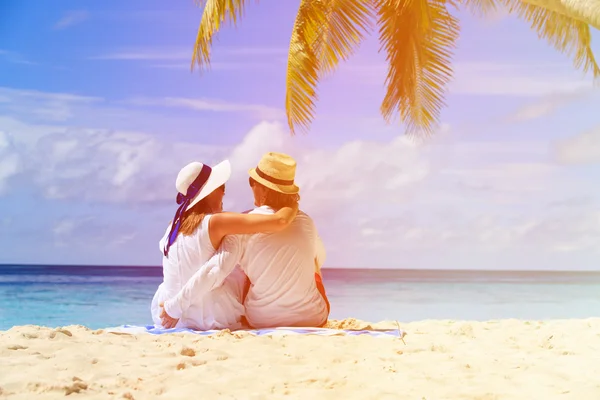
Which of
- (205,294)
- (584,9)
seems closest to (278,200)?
(205,294)

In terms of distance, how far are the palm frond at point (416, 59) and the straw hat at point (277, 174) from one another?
255cm

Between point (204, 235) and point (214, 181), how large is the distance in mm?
364

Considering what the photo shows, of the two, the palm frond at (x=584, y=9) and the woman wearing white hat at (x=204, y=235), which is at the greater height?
the palm frond at (x=584, y=9)

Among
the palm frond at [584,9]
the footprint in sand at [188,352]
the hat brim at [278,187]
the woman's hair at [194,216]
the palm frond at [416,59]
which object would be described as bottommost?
the footprint in sand at [188,352]

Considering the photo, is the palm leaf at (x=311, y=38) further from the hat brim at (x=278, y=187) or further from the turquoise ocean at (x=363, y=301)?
the turquoise ocean at (x=363, y=301)

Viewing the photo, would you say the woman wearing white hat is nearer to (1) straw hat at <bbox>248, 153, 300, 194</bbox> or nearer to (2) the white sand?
(1) straw hat at <bbox>248, 153, 300, 194</bbox>

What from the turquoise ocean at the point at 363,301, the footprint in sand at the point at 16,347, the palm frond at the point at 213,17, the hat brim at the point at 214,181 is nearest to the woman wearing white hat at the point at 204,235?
the hat brim at the point at 214,181

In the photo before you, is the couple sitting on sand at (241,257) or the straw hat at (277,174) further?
the straw hat at (277,174)

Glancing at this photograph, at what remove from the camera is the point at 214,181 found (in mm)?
4242

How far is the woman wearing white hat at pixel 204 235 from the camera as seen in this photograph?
158 inches

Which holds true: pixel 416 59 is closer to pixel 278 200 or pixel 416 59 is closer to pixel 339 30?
pixel 339 30

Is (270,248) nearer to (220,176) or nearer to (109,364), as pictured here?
(220,176)

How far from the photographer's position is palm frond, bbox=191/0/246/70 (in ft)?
20.1

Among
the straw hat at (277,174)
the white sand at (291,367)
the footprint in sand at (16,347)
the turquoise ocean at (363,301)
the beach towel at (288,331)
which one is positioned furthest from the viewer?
the turquoise ocean at (363,301)
